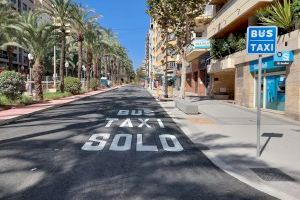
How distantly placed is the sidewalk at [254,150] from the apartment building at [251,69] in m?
1.96

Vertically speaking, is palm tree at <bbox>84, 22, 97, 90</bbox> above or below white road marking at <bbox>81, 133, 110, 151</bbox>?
above

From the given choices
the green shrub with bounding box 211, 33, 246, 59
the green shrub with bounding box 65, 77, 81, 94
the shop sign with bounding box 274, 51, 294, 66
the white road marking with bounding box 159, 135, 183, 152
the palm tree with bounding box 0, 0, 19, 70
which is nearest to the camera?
the white road marking with bounding box 159, 135, 183, 152

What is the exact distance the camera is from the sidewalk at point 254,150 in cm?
733

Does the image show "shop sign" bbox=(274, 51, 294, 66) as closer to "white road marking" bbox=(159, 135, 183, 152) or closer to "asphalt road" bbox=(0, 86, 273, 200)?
"asphalt road" bbox=(0, 86, 273, 200)

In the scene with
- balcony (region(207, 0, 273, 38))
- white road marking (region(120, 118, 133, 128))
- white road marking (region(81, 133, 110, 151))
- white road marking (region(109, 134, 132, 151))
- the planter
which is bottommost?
white road marking (region(109, 134, 132, 151))

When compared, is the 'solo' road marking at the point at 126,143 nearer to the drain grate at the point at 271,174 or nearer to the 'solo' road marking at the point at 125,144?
the 'solo' road marking at the point at 125,144

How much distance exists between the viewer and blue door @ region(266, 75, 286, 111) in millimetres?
20734

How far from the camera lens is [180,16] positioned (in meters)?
30.6

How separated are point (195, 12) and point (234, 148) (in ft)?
69.0

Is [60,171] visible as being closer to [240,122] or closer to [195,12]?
[240,122]

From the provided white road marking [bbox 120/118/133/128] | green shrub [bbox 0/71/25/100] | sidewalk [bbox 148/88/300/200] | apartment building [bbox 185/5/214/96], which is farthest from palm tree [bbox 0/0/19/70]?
sidewalk [bbox 148/88/300/200]

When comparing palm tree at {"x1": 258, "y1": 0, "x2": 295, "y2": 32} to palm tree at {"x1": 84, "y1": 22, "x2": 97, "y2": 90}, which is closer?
palm tree at {"x1": 258, "y1": 0, "x2": 295, "y2": 32}

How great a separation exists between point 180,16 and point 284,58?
42.7 ft

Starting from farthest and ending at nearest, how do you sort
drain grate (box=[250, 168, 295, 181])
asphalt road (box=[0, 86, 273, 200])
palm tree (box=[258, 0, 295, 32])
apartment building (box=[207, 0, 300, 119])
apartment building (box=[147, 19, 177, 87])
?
apartment building (box=[147, 19, 177, 87])
palm tree (box=[258, 0, 295, 32])
apartment building (box=[207, 0, 300, 119])
drain grate (box=[250, 168, 295, 181])
asphalt road (box=[0, 86, 273, 200])
